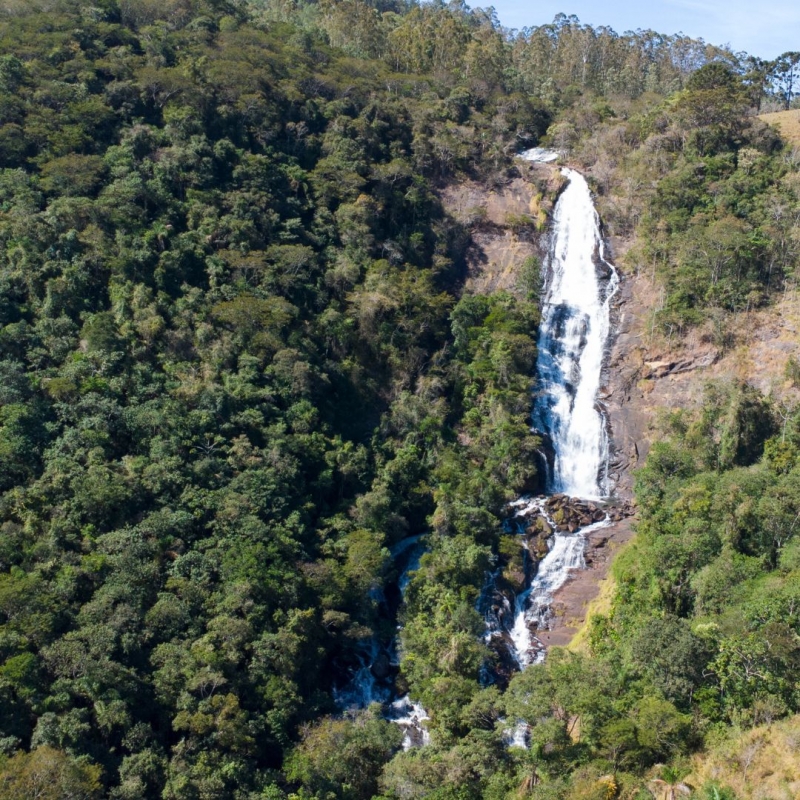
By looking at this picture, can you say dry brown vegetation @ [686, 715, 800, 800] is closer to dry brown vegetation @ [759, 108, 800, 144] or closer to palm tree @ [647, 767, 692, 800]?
palm tree @ [647, 767, 692, 800]

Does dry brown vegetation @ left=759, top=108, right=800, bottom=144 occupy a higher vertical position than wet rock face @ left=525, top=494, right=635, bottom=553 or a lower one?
higher

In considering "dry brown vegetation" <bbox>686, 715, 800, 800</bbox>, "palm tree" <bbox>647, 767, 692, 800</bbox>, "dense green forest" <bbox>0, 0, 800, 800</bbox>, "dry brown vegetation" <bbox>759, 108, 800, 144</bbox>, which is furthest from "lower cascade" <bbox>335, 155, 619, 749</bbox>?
"dry brown vegetation" <bbox>759, 108, 800, 144</bbox>

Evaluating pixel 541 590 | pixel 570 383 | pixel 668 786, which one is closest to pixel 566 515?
pixel 541 590

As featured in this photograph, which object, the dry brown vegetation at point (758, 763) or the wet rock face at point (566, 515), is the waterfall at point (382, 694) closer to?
the wet rock face at point (566, 515)

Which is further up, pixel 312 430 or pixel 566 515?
pixel 312 430

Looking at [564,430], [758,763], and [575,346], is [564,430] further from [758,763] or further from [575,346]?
[758,763]

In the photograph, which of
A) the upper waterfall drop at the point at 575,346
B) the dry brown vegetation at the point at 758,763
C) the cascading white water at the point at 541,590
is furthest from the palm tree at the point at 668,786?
the upper waterfall drop at the point at 575,346
